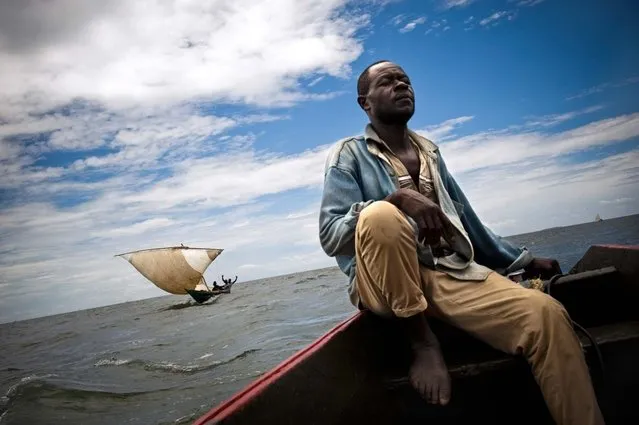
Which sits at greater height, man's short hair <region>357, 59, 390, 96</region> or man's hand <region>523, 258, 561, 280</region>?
man's short hair <region>357, 59, 390, 96</region>

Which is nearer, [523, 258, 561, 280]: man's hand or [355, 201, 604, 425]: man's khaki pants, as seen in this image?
[355, 201, 604, 425]: man's khaki pants

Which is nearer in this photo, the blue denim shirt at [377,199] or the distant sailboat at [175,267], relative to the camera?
the blue denim shirt at [377,199]

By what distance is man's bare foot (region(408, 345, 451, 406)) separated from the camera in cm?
144

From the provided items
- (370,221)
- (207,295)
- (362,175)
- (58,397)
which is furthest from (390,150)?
(207,295)

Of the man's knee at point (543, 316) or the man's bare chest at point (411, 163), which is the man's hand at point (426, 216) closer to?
the man's knee at point (543, 316)

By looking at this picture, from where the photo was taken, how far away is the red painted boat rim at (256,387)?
1049mm

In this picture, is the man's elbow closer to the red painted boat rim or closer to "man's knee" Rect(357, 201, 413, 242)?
"man's knee" Rect(357, 201, 413, 242)

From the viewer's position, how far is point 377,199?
1972mm

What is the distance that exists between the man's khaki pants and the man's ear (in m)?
0.93

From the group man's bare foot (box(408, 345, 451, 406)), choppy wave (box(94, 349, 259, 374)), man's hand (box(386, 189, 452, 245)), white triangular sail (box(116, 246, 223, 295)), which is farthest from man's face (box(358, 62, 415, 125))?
white triangular sail (box(116, 246, 223, 295))

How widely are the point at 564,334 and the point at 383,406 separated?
0.83 metres

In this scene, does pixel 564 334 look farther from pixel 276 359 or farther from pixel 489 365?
pixel 276 359

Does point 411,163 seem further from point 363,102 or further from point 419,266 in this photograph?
point 419,266

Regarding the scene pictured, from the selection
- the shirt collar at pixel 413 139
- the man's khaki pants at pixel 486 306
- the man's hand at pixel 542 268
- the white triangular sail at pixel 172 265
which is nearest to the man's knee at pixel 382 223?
the man's khaki pants at pixel 486 306
